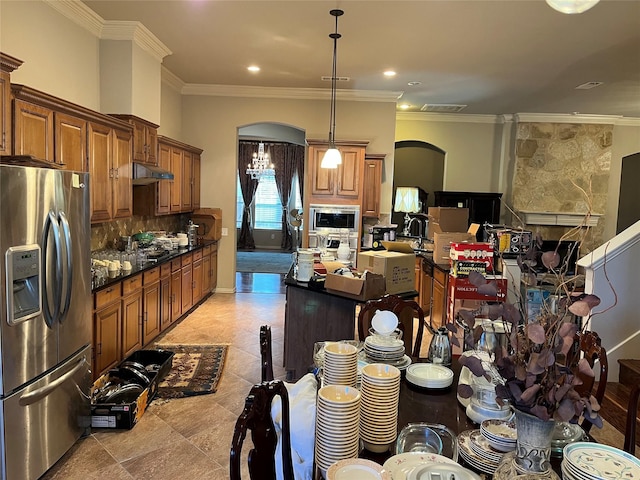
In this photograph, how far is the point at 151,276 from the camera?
470 cm

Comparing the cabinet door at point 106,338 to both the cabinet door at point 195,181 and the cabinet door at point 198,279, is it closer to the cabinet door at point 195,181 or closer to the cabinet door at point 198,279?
the cabinet door at point 198,279

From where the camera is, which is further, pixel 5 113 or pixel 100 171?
pixel 100 171

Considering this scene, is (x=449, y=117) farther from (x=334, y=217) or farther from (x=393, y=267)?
(x=393, y=267)

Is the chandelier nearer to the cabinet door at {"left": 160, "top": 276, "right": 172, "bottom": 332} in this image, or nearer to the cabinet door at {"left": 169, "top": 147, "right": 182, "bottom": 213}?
the cabinet door at {"left": 169, "top": 147, "right": 182, "bottom": 213}

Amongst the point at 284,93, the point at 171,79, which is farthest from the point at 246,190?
the point at 171,79

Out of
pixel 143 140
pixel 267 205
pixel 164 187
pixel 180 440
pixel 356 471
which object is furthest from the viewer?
pixel 267 205

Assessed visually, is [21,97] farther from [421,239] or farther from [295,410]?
[421,239]

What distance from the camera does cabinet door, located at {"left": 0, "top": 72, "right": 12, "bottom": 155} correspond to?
2.72 metres

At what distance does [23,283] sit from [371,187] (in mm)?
5264

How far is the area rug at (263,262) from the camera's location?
1009 cm

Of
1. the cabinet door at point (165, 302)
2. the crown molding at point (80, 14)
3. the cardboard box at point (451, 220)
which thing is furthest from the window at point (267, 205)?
the crown molding at point (80, 14)

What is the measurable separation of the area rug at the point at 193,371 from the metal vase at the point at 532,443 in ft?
9.89

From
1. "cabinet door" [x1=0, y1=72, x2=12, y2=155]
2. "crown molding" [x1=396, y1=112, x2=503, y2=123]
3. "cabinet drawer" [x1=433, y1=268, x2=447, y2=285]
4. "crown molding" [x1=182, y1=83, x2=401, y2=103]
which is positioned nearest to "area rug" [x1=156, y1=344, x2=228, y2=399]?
"cabinet door" [x1=0, y1=72, x2=12, y2=155]

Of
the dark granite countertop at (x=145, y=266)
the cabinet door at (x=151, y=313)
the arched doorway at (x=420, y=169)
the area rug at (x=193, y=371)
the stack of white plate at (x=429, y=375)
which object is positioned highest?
the arched doorway at (x=420, y=169)
